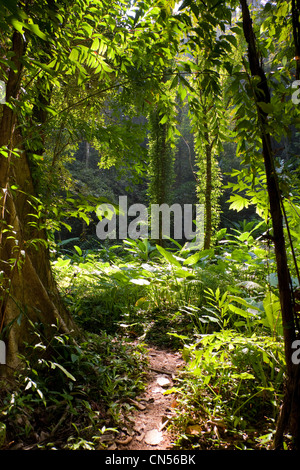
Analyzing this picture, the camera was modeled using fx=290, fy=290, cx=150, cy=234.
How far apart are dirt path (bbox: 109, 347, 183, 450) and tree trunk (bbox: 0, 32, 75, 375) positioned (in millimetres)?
609

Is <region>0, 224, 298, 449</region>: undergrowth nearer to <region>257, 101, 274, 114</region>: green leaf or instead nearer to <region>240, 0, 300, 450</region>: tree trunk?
<region>240, 0, 300, 450</region>: tree trunk

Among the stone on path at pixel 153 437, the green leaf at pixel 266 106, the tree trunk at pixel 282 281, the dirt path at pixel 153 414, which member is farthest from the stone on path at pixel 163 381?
the green leaf at pixel 266 106

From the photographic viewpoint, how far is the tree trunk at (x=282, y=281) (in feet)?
3.20

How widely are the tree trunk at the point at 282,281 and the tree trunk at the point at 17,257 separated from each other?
0.93m

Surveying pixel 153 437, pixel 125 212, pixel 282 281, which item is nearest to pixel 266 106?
pixel 282 281

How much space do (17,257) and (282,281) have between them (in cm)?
120

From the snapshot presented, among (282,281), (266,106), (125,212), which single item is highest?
(266,106)

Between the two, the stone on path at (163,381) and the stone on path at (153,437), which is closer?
the stone on path at (153,437)

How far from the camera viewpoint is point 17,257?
4.73 ft

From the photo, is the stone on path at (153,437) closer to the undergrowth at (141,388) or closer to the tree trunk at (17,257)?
the undergrowth at (141,388)

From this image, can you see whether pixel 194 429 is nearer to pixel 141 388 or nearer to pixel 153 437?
pixel 153 437

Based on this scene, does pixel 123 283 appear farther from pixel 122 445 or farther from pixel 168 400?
pixel 122 445
